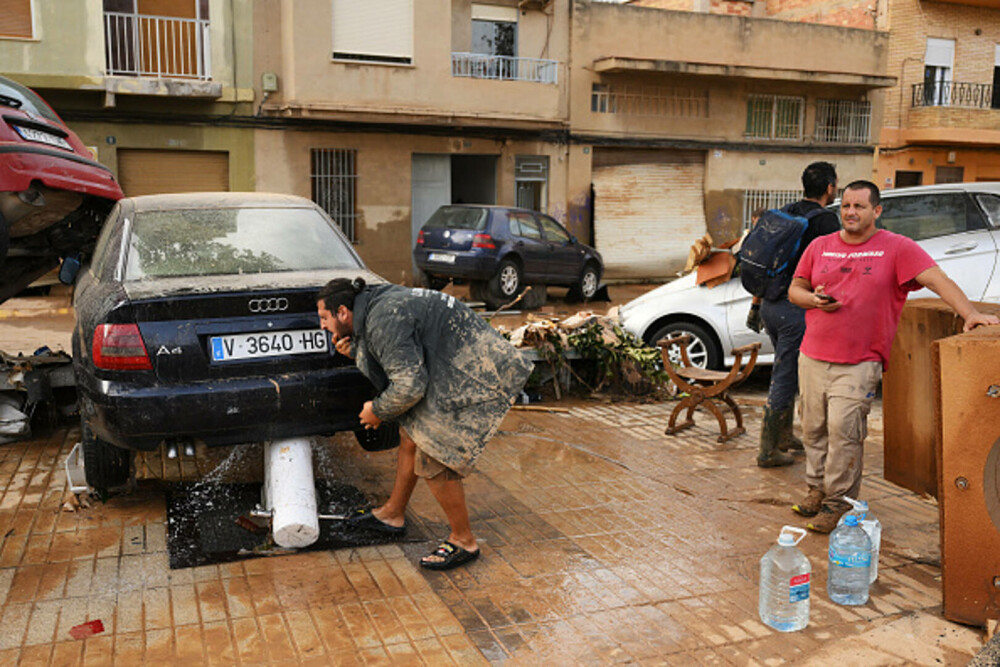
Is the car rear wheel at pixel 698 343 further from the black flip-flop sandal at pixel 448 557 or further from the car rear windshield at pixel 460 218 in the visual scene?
the car rear windshield at pixel 460 218

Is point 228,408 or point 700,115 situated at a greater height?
point 700,115

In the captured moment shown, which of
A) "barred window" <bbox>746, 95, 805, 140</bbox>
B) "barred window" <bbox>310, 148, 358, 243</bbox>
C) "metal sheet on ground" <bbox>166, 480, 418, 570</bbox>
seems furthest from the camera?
"barred window" <bbox>746, 95, 805, 140</bbox>

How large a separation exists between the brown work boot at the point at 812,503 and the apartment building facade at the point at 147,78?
15.6 metres

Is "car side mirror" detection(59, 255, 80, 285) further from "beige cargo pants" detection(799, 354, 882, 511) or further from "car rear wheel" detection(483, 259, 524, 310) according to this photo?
"car rear wheel" detection(483, 259, 524, 310)

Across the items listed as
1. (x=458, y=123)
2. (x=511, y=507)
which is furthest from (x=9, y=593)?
(x=458, y=123)

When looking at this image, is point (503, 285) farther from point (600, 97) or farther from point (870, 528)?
point (870, 528)

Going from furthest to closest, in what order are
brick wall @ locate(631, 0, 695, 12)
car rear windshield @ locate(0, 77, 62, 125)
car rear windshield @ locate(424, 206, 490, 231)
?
brick wall @ locate(631, 0, 695, 12) < car rear windshield @ locate(424, 206, 490, 231) < car rear windshield @ locate(0, 77, 62, 125)

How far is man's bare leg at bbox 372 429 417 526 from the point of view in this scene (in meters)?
4.45

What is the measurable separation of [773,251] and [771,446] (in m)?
1.32

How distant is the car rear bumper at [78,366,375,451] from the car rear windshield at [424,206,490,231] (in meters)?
11.4

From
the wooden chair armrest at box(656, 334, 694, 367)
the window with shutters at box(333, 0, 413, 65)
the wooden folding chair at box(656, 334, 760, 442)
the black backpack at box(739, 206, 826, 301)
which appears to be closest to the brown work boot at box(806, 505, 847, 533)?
the black backpack at box(739, 206, 826, 301)

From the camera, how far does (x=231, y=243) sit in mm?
5121

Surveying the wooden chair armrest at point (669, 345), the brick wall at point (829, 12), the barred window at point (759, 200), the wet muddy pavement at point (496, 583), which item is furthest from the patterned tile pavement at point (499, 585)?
the brick wall at point (829, 12)

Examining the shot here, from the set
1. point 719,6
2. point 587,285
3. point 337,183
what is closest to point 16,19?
point 337,183
